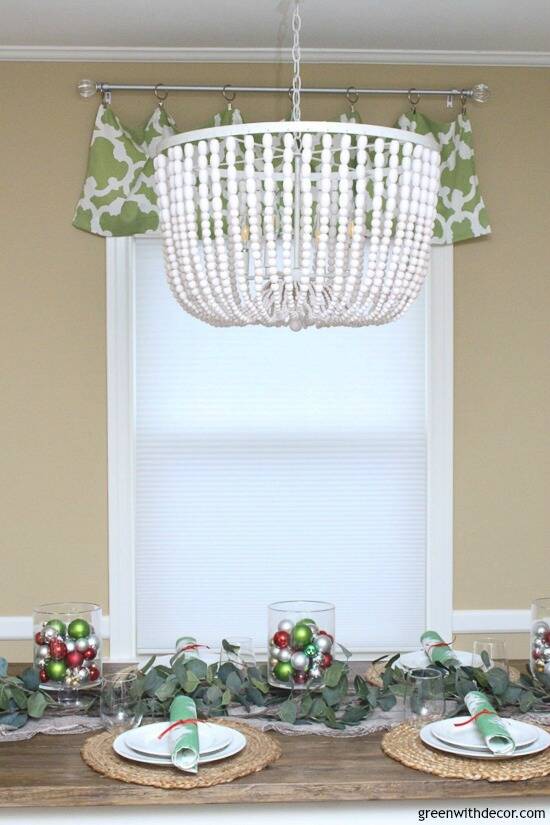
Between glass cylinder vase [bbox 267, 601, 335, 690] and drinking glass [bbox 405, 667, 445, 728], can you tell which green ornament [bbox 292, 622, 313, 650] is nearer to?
Result: glass cylinder vase [bbox 267, 601, 335, 690]

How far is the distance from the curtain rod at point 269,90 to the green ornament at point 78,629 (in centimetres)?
180

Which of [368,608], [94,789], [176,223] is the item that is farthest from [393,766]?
[368,608]

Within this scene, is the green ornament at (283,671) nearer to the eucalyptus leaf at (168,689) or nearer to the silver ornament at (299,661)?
the silver ornament at (299,661)

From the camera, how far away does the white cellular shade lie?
3250 mm

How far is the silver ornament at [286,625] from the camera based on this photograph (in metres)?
2.06

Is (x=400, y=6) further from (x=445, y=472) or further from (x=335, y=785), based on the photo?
(x=335, y=785)

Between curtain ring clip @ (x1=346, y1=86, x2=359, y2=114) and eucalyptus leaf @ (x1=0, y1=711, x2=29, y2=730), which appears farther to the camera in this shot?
curtain ring clip @ (x1=346, y1=86, x2=359, y2=114)

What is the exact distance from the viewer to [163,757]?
169cm

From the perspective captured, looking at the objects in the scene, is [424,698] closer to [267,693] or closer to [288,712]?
[288,712]

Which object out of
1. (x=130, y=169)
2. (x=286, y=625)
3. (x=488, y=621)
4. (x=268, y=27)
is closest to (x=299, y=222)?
(x=286, y=625)

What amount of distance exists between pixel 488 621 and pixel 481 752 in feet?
5.13

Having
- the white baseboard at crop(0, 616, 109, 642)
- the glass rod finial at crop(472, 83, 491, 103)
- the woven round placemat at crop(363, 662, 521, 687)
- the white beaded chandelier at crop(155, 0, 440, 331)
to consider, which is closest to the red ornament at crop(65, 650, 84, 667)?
the woven round placemat at crop(363, 662, 521, 687)

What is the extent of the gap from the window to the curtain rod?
0.49 m

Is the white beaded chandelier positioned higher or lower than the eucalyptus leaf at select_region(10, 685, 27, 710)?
higher
